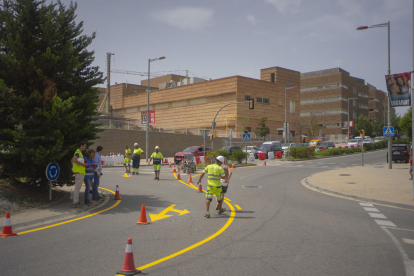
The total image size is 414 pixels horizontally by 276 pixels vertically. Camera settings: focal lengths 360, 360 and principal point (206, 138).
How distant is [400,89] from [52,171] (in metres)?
15.0

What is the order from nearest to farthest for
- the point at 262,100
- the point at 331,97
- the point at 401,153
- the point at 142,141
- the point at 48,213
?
the point at 48,213
the point at 401,153
the point at 142,141
the point at 262,100
the point at 331,97

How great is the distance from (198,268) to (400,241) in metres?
4.49

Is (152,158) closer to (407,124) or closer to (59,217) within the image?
(59,217)

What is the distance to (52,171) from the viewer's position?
1067 centimetres

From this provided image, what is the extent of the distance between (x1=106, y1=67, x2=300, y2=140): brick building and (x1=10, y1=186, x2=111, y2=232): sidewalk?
50514 mm

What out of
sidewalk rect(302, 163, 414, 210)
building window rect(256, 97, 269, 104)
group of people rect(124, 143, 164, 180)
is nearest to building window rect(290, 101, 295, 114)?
building window rect(256, 97, 269, 104)

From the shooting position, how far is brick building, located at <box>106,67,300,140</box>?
65.5 meters

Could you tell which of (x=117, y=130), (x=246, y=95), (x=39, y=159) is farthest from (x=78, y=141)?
(x=246, y=95)

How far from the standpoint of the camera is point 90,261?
5.88m

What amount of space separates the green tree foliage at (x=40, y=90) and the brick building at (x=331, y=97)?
79328 mm

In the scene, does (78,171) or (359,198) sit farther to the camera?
(359,198)

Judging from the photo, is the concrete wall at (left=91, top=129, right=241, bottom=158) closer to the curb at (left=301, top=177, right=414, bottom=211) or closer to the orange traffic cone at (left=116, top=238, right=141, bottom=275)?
the curb at (left=301, top=177, right=414, bottom=211)

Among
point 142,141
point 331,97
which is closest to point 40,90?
point 142,141

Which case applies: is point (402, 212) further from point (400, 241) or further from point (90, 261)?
point (90, 261)
